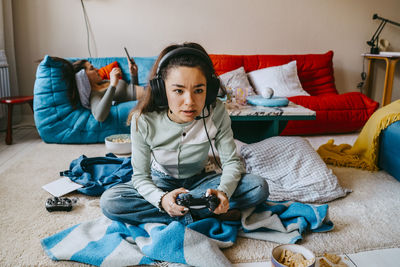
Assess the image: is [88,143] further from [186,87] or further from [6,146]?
[186,87]

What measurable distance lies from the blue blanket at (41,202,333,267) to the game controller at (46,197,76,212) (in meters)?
0.20

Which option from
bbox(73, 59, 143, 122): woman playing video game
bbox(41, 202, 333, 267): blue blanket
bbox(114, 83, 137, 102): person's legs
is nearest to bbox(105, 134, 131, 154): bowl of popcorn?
bbox(73, 59, 143, 122): woman playing video game

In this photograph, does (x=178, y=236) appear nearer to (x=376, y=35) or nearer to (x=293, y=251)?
(x=293, y=251)

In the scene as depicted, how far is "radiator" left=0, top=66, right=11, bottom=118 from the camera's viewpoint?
9.57 feet

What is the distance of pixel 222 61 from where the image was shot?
322cm

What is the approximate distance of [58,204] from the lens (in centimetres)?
148

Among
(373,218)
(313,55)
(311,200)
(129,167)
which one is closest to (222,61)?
(313,55)

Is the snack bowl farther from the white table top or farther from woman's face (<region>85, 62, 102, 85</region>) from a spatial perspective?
woman's face (<region>85, 62, 102, 85</region>)

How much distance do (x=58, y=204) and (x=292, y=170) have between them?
1160 millimetres

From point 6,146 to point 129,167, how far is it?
126 cm

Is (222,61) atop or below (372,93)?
atop

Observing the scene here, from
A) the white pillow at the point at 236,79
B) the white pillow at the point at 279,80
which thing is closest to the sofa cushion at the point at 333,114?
the white pillow at the point at 279,80

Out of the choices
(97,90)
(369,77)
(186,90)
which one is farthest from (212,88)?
(369,77)

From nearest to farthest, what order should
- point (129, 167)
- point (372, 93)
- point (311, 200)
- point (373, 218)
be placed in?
point (373, 218) < point (311, 200) < point (129, 167) < point (372, 93)
